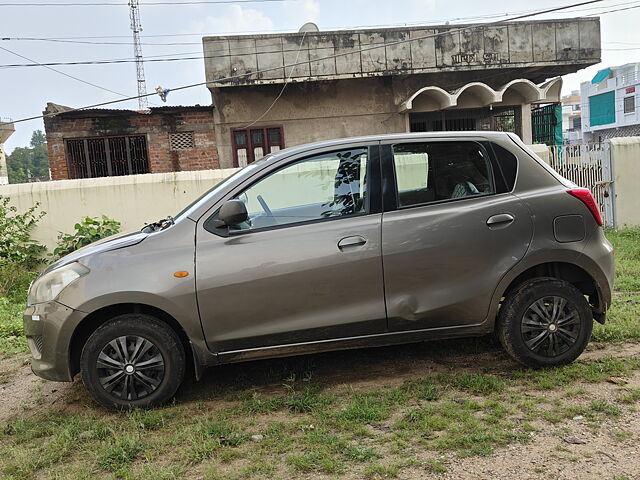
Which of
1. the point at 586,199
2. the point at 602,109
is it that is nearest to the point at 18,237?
the point at 586,199

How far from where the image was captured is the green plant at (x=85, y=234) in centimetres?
898

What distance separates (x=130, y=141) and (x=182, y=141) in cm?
133

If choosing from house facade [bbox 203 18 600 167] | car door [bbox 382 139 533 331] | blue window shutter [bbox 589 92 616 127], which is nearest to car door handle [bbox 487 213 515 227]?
car door [bbox 382 139 533 331]

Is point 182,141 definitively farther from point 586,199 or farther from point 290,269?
point 586,199

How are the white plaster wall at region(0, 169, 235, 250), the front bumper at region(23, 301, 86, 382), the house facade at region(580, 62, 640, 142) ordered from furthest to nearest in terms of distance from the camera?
the house facade at region(580, 62, 640, 142)
the white plaster wall at region(0, 169, 235, 250)
the front bumper at region(23, 301, 86, 382)

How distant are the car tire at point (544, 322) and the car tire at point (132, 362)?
7.69 ft

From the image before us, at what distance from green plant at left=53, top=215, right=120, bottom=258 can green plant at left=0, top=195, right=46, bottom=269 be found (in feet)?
1.18

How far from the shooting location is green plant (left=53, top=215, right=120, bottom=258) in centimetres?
898

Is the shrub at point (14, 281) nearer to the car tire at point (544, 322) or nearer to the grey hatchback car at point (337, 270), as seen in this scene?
the grey hatchback car at point (337, 270)

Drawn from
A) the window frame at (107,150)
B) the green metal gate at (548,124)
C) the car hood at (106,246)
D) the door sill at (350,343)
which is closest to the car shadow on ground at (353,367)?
the door sill at (350,343)

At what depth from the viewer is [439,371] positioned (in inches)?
177

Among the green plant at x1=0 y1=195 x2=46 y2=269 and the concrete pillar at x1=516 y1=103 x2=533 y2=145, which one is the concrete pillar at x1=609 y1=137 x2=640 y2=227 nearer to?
the concrete pillar at x1=516 y1=103 x2=533 y2=145

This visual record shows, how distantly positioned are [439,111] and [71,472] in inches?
555

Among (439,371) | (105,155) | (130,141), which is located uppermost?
(130,141)
